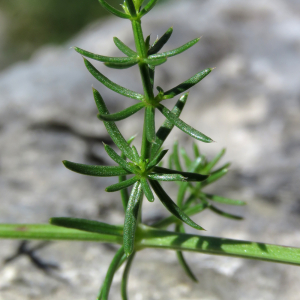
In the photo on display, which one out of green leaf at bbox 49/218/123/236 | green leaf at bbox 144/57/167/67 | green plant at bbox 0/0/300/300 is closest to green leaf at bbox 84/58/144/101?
green plant at bbox 0/0/300/300

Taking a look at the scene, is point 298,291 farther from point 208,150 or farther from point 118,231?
point 208,150

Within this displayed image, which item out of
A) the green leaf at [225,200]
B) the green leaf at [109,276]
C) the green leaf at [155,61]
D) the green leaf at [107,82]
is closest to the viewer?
the green leaf at [155,61]

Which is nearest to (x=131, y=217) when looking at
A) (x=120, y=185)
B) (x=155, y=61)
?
(x=120, y=185)

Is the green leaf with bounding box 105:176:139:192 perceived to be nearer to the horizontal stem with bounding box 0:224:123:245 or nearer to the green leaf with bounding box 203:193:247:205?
the horizontal stem with bounding box 0:224:123:245

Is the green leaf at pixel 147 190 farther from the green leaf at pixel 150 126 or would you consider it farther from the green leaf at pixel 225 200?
the green leaf at pixel 225 200

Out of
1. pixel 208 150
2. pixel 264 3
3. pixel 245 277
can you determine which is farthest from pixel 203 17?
pixel 245 277

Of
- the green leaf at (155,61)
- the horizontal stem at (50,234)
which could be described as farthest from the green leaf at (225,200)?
the green leaf at (155,61)
